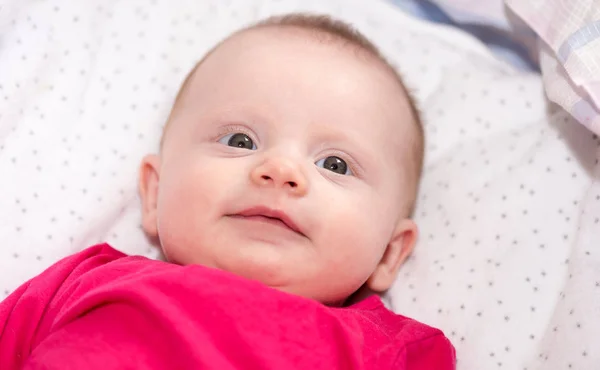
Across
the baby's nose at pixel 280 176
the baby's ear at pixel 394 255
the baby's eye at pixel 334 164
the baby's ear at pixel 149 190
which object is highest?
the baby's eye at pixel 334 164

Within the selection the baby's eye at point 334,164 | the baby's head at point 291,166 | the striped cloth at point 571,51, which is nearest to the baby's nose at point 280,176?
the baby's head at point 291,166

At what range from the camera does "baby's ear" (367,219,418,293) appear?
55.6 inches

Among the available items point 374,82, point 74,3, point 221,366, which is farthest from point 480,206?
point 74,3

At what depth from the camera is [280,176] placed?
117 centimetres

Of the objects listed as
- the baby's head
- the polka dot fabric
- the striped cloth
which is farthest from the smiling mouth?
the striped cloth

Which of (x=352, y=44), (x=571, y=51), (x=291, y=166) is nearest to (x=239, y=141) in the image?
(x=291, y=166)

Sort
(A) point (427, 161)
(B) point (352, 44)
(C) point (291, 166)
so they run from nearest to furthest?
(C) point (291, 166) < (B) point (352, 44) < (A) point (427, 161)

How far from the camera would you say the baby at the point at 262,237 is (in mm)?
1091

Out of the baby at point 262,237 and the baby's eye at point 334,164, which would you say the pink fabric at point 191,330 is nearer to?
the baby at point 262,237

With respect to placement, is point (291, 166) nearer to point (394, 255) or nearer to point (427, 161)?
point (394, 255)

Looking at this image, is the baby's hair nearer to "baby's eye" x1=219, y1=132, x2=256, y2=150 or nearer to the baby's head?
the baby's head

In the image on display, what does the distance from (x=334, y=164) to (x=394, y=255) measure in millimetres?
250

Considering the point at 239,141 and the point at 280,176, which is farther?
the point at 239,141

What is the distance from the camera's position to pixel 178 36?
65.5 inches
